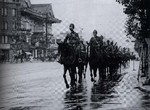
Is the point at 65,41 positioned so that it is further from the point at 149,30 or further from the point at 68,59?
the point at 149,30

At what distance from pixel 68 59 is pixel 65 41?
66cm

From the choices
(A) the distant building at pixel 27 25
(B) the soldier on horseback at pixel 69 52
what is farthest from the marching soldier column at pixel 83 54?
(A) the distant building at pixel 27 25

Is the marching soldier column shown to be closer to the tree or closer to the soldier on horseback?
the soldier on horseback

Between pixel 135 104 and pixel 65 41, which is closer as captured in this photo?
pixel 135 104

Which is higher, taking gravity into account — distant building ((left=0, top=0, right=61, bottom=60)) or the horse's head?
distant building ((left=0, top=0, right=61, bottom=60))

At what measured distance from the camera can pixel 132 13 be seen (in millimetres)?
15070

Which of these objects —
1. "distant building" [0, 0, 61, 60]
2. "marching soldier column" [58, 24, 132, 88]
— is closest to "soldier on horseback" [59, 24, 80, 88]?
"marching soldier column" [58, 24, 132, 88]

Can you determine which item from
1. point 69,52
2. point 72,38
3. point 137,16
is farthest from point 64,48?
point 137,16

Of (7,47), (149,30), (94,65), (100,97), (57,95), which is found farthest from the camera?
(7,47)

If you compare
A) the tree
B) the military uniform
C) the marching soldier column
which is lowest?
the marching soldier column

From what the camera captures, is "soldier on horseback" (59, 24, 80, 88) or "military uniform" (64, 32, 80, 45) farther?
"military uniform" (64, 32, 80, 45)

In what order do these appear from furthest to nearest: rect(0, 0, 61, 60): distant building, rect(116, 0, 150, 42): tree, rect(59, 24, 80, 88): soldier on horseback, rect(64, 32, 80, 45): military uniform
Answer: rect(0, 0, 61, 60): distant building
rect(64, 32, 80, 45): military uniform
rect(116, 0, 150, 42): tree
rect(59, 24, 80, 88): soldier on horseback

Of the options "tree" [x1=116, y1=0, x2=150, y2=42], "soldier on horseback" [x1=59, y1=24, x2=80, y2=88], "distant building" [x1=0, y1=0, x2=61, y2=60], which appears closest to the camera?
"soldier on horseback" [x1=59, y1=24, x2=80, y2=88]

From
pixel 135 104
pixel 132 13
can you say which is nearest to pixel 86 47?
pixel 132 13
